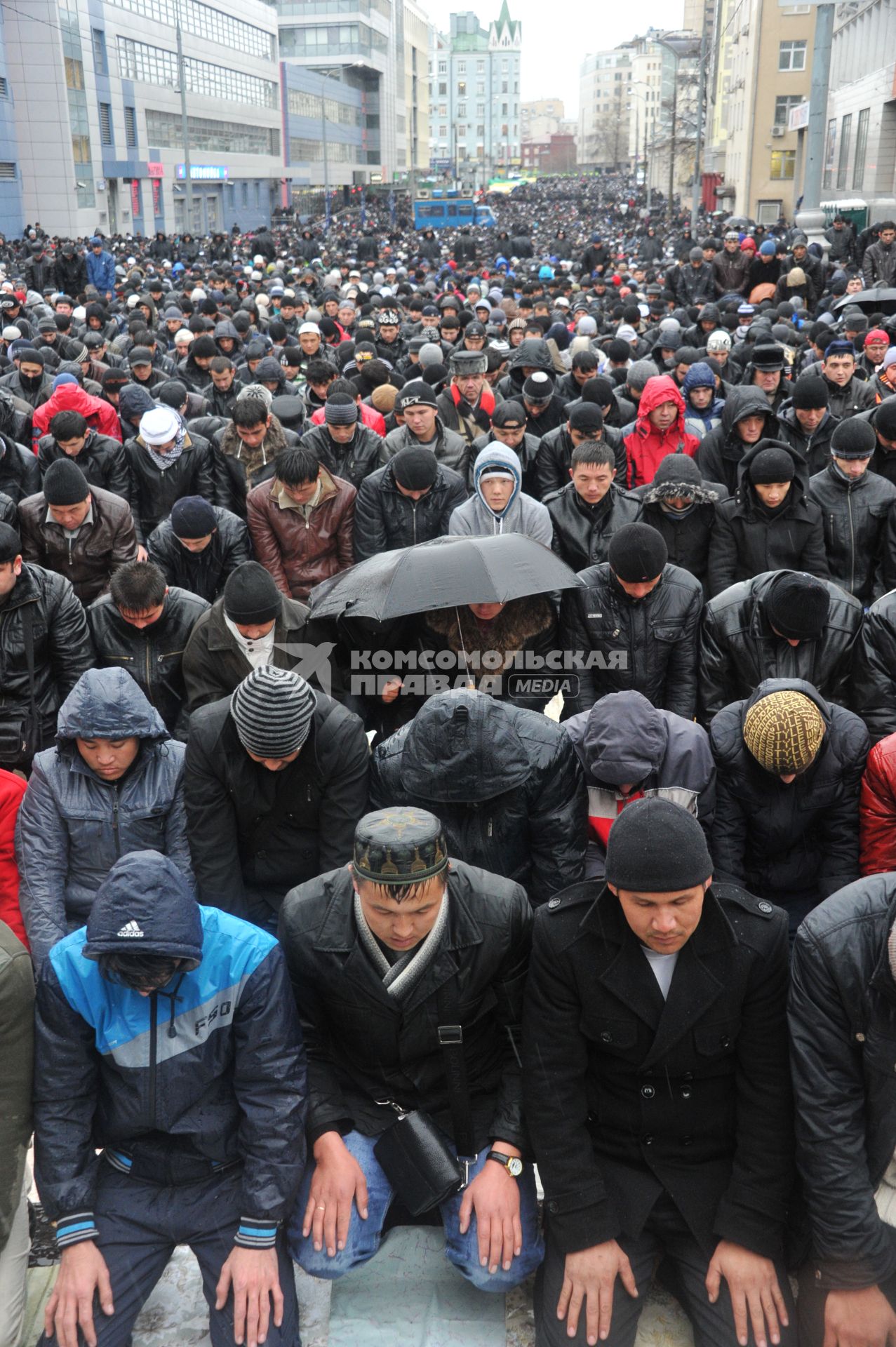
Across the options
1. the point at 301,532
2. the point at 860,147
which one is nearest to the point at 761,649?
the point at 301,532

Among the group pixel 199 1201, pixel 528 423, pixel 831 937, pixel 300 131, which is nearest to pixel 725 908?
pixel 831 937

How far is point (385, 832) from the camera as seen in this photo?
3.12m

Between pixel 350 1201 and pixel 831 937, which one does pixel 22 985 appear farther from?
pixel 831 937

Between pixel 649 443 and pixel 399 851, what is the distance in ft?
17.7

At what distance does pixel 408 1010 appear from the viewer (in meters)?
3.28

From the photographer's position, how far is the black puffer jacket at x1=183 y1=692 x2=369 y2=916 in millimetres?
4004

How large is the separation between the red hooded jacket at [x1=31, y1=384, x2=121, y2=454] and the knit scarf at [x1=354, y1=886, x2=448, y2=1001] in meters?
6.55

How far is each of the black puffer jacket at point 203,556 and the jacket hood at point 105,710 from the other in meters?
2.27

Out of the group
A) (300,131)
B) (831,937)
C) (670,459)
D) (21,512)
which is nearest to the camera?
(831,937)

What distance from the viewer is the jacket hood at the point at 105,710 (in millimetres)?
3994

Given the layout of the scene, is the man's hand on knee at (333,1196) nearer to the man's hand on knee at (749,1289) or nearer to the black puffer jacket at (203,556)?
the man's hand on knee at (749,1289)

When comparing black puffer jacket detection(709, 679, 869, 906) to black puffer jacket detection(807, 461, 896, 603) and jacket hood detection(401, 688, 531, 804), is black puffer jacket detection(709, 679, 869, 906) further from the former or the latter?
black puffer jacket detection(807, 461, 896, 603)

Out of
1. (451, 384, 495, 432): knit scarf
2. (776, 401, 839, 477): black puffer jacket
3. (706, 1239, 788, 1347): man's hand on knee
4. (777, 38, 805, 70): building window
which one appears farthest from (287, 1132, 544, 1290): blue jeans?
(777, 38, 805, 70): building window

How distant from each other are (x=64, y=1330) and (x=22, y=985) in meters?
0.87
